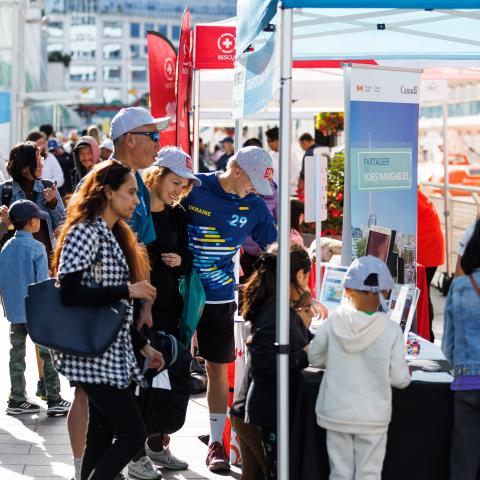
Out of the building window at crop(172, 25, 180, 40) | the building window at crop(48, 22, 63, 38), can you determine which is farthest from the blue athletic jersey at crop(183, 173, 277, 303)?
the building window at crop(48, 22, 63, 38)

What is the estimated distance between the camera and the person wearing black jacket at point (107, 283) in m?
3.97

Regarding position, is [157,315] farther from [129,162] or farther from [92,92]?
[92,92]

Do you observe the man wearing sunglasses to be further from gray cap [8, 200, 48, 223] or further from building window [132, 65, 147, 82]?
building window [132, 65, 147, 82]

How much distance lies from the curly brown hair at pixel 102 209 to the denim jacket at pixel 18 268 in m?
2.17

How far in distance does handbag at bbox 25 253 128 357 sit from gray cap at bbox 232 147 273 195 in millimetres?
1413

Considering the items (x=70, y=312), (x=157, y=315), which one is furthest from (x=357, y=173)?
(x=70, y=312)

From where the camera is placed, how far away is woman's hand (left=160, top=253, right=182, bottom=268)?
5051 millimetres

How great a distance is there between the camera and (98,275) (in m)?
4.05

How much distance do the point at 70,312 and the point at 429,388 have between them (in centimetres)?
151

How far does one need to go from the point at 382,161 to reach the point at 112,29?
164 meters

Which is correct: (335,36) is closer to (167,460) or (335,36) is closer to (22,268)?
(22,268)

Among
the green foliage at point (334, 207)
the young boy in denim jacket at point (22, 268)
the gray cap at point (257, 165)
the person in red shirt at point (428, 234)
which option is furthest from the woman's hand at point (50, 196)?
the green foliage at point (334, 207)

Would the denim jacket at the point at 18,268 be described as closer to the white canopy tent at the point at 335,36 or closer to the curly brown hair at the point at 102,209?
the white canopy tent at the point at 335,36

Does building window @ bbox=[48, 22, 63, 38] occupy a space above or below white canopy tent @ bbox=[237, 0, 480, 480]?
above
